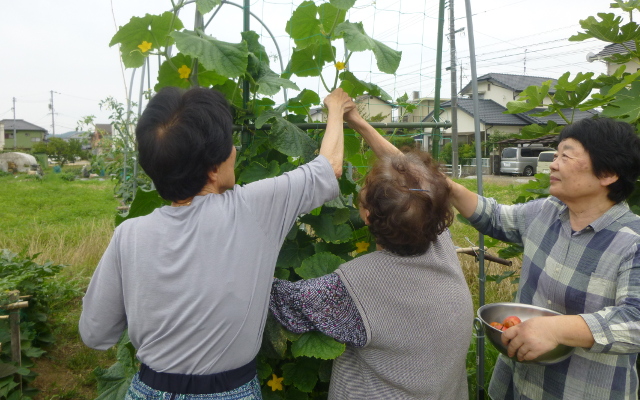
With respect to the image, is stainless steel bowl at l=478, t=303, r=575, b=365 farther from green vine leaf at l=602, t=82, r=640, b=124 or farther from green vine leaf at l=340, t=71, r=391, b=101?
green vine leaf at l=602, t=82, r=640, b=124

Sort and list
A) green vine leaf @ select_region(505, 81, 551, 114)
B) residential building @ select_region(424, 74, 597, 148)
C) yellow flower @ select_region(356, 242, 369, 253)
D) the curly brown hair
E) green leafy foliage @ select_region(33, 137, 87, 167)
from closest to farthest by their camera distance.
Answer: the curly brown hair, yellow flower @ select_region(356, 242, 369, 253), green vine leaf @ select_region(505, 81, 551, 114), residential building @ select_region(424, 74, 597, 148), green leafy foliage @ select_region(33, 137, 87, 167)

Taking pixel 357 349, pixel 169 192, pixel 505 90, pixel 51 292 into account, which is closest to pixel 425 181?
pixel 357 349

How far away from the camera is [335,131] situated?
1636mm

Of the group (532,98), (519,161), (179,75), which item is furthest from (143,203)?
(519,161)

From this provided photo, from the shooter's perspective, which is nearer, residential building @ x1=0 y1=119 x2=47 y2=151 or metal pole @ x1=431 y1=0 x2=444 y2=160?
metal pole @ x1=431 y1=0 x2=444 y2=160

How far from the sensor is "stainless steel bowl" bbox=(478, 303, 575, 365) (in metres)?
1.52

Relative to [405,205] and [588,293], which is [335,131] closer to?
[405,205]

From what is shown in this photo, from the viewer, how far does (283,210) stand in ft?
4.57

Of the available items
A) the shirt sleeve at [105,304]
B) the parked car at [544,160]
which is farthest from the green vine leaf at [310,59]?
the parked car at [544,160]

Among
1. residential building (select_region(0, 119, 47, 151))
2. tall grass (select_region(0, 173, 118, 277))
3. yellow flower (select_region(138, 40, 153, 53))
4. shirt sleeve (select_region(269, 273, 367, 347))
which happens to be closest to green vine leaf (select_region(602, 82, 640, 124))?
shirt sleeve (select_region(269, 273, 367, 347))

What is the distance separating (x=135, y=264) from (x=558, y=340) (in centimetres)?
122

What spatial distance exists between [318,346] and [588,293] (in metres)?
0.88

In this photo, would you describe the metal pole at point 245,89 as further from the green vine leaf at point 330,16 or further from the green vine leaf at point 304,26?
the green vine leaf at point 330,16

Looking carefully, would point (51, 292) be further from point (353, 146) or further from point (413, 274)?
point (413, 274)
